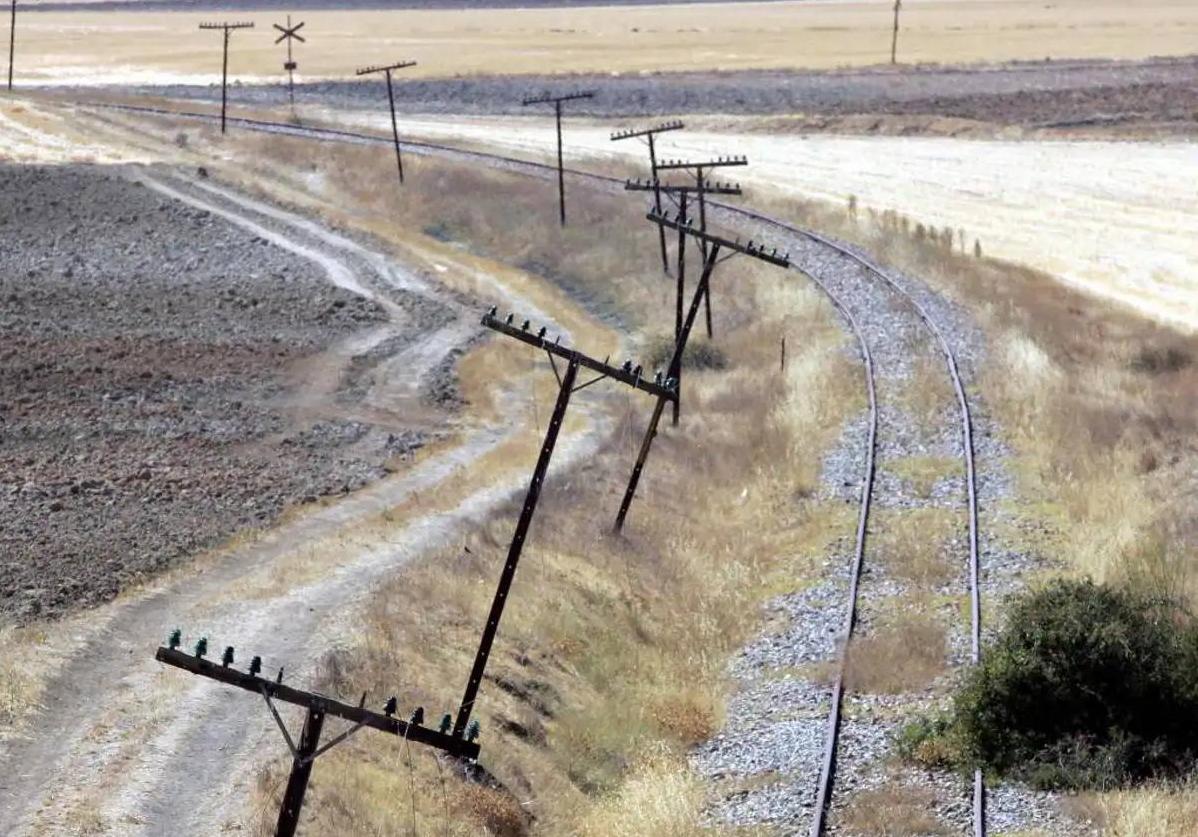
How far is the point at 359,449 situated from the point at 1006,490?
13.3 metres

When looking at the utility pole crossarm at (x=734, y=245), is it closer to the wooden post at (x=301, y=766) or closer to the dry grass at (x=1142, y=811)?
the dry grass at (x=1142, y=811)

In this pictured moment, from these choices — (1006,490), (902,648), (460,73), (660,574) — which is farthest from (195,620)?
(460,73)

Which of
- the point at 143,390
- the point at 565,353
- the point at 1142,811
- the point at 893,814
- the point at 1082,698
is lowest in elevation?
the point at 143,390

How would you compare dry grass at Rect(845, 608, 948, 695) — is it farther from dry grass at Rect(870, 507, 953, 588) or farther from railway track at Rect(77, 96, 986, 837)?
dry grass at Rect(870, 507, 953, 588)

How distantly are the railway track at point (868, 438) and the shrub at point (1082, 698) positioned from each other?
64 cm

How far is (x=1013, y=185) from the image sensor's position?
242 feet

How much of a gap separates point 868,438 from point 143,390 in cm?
1552

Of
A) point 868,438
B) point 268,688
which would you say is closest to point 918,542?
point 868,438

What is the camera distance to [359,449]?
36344 mm

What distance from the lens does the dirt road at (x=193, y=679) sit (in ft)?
55.2

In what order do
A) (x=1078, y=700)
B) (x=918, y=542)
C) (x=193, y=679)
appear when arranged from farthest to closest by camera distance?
1. (x=918, y=542)
2. (x=193, y=679)
3. (x=1078, y=700)

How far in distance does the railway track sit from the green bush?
629mm

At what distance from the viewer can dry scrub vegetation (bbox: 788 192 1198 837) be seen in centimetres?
2320

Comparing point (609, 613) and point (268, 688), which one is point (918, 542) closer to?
point (609, 613)
